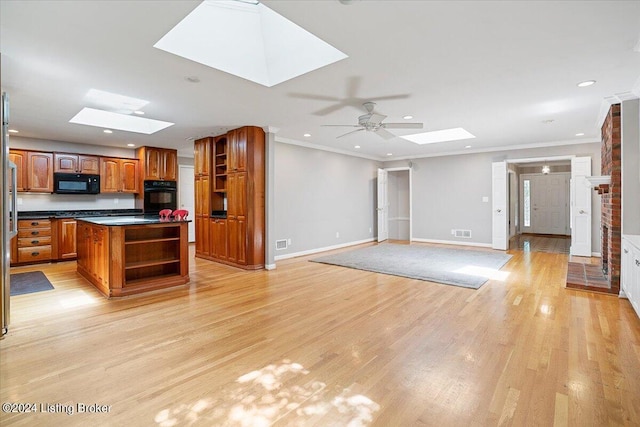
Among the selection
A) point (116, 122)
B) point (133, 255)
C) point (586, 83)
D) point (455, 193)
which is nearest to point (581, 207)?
point (455, 193)

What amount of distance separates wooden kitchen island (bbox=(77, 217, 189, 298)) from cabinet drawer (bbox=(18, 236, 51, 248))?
1899mm

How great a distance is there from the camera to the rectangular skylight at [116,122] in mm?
5193

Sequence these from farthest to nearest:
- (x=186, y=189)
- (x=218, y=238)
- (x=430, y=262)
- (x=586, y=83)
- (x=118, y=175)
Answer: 1. (x=186, y=189)
2. (x=118, y=175)
3. (x=218, y=238)
4. (x=430, y=262)
5. (x=586, y=83)

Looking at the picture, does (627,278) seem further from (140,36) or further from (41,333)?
(41,333)

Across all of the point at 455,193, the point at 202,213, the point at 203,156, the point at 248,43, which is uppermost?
the point at 248,43

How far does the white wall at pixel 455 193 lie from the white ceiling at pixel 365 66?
2.39 metres

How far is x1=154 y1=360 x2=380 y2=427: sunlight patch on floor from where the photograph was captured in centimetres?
173

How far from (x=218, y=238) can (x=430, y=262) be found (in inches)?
160

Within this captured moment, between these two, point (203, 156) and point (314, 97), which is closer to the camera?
point (314, 97)

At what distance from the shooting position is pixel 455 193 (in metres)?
8.38

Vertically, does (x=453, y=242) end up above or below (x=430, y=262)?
above

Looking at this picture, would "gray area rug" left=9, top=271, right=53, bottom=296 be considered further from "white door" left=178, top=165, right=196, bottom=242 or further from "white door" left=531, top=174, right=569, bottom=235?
"white door" left=531, top=174, right=569, bottom=235

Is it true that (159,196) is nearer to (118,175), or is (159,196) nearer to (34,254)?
(118,175)

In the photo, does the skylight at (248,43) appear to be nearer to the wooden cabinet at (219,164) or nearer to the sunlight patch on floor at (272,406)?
the sunlight patch on floor at (272,406)
